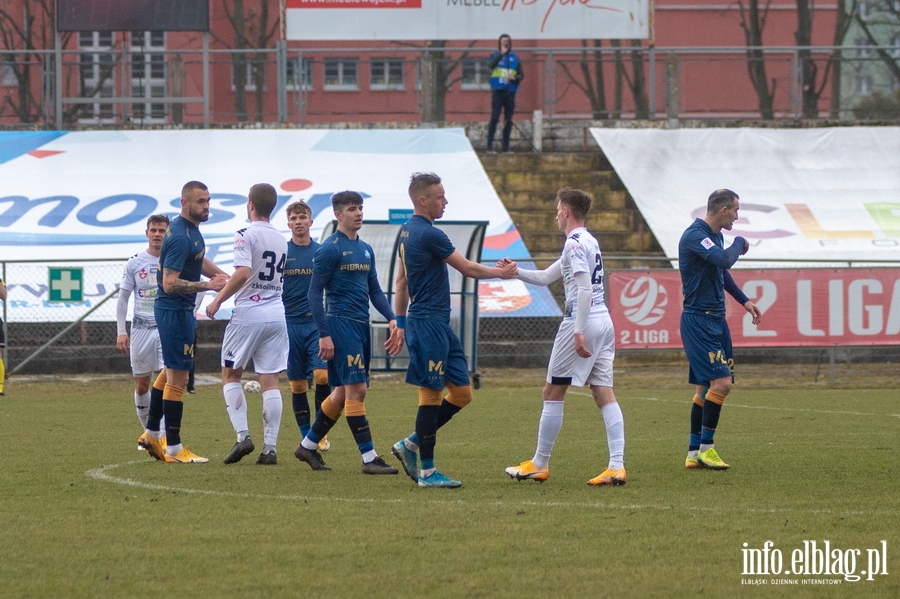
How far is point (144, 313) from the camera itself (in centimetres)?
1105

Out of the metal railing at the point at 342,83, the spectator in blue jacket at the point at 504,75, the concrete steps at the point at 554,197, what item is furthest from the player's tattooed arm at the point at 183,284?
the metal railing at the point at 342,83

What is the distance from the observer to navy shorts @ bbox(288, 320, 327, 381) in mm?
10219

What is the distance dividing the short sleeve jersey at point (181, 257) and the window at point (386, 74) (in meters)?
18.7

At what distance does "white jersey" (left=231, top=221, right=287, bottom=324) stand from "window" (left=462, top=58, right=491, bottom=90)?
799 inches

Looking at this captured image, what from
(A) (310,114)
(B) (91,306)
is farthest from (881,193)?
(B) (91,306)

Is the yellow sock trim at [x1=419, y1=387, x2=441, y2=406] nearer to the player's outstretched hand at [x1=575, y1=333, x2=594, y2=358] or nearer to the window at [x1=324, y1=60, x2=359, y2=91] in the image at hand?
the player's outstretched hand at [x1=575, y1=333, x2=594, y2=358]

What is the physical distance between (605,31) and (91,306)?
524 inches

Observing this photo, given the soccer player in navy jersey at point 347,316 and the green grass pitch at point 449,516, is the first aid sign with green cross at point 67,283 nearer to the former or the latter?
the green grass pitch at point 449,516

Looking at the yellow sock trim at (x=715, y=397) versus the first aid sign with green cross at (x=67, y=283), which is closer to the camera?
the yellow sock trim at (x=715, y=397)

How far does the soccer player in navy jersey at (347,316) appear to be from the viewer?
28.7 ft

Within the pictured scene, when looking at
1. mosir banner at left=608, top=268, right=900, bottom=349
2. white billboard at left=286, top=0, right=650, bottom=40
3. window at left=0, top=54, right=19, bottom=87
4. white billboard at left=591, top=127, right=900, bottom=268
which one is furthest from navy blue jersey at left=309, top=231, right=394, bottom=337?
window at left=0, top=54, right=19, bottom=87

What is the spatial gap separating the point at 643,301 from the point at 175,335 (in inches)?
397

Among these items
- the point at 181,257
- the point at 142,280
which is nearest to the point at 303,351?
the point at 181,257

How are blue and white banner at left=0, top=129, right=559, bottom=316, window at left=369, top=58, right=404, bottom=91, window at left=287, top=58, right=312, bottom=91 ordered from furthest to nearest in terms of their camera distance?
window at left=369, top=58, right=404, bottom=91 → window at left=287, top=58, right=312, bottom=91 → blue and white banner at left=0, top=129, right=559, bottom=316
